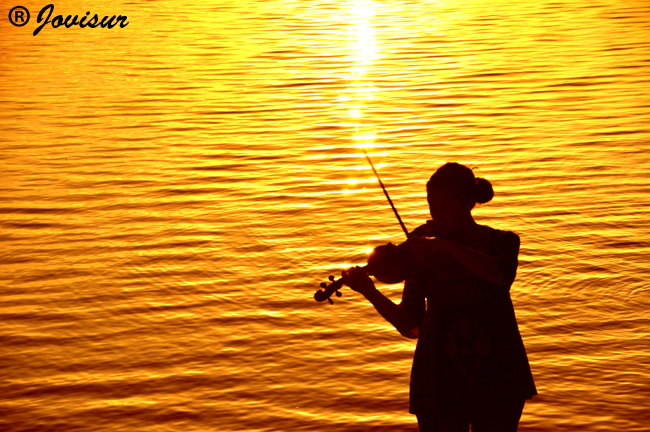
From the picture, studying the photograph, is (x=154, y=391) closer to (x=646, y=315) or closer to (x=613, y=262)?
(x=646, y=315)

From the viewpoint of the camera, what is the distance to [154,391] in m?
5.51

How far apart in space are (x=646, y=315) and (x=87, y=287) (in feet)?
12.1

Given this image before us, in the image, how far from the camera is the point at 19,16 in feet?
84.5

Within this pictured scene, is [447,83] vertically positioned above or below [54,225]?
above

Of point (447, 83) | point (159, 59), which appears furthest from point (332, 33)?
point (447, 83)

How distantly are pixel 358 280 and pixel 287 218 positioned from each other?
213 inches

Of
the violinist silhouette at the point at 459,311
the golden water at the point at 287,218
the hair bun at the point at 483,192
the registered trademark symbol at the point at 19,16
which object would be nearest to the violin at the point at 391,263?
the violinist silhouette at the point at 459,311

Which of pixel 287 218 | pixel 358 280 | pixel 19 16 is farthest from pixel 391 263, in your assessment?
pixel 19 16

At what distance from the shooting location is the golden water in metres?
5.47

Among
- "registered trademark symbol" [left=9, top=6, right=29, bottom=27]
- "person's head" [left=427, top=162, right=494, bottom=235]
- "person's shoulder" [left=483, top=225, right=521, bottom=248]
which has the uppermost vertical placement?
"registered trademark symbol" [left=9, top=6, right=29, bottom=27]

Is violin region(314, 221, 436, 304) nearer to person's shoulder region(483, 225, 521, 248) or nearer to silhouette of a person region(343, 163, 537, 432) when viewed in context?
silhouette of a person region(343, 163, 537, 432)

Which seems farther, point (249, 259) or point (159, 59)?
point (159, 59)

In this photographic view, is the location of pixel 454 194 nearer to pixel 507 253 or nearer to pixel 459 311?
pixel 507 253

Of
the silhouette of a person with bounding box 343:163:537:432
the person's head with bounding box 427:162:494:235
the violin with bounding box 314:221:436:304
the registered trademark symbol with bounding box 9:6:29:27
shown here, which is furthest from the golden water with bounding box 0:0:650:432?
the registered trademark symbol with bounding box 9:6:29:27
